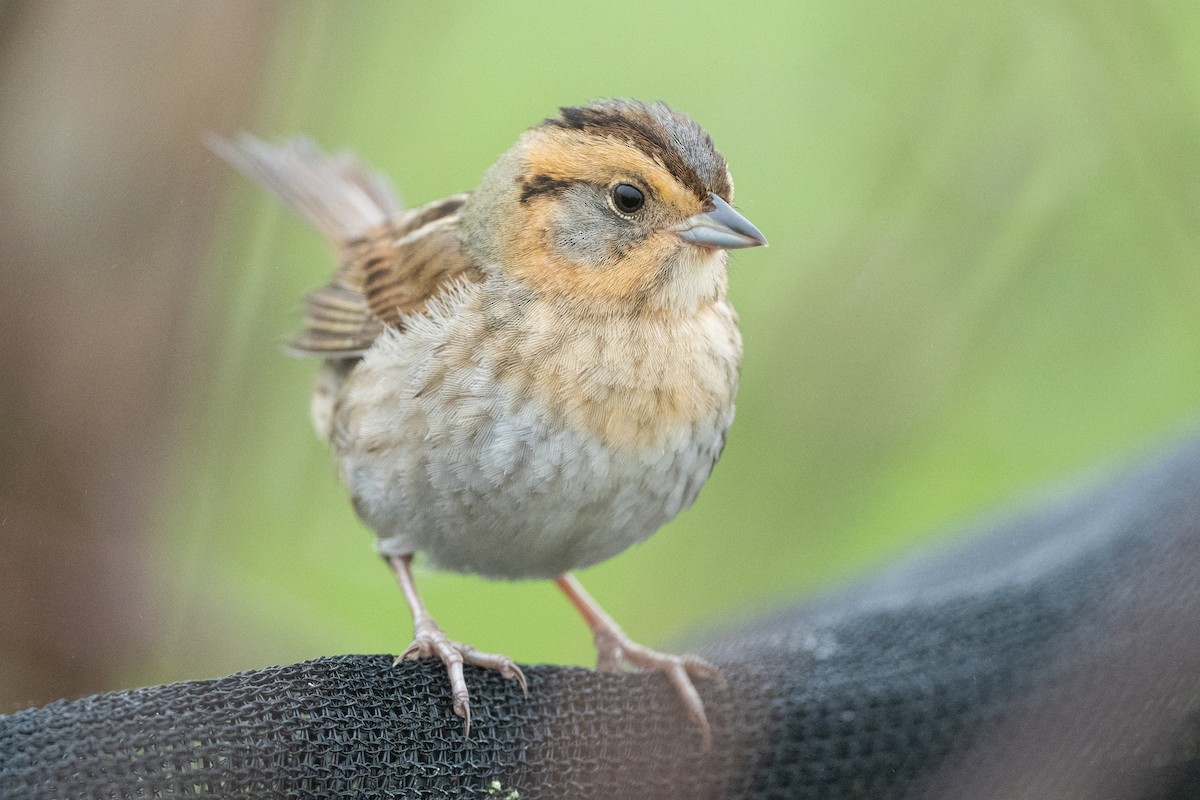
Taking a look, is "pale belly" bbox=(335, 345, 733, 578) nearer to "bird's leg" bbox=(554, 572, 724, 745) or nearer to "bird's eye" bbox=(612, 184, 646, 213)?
"bird's leg" bbox=(554, 572, 724, 745)

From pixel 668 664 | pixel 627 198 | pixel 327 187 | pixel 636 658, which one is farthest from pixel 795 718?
pixel 327 187

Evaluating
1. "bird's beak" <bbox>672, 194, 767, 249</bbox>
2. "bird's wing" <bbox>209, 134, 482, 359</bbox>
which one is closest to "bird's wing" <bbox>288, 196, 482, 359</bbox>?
"bird's wing" <bbox>209, 134, 482, 359</bbox>

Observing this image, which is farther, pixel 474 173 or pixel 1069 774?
pixel 474 173

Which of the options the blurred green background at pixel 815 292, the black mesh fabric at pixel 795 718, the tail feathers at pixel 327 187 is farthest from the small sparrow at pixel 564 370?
the tail feathers at pixel 327 187

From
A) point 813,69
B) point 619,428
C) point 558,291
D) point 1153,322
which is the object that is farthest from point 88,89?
point 1153,322

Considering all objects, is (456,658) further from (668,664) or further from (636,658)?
(636,658)

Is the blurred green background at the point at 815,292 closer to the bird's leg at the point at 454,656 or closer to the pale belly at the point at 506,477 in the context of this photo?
the pale belly at the point at 506,477

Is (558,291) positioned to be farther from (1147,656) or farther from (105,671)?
(105,671)
